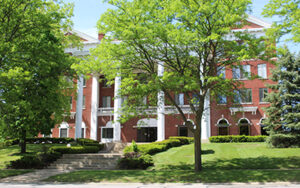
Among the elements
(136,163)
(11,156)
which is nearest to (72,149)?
(11,156)

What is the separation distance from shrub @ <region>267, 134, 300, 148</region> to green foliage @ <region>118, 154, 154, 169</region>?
36.5 feet

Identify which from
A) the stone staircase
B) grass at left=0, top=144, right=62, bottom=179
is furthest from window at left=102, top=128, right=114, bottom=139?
the stone staircase

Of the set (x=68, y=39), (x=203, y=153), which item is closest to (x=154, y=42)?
(x=203, y=153)

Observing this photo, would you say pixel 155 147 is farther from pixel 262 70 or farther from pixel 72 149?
pixel 262 70

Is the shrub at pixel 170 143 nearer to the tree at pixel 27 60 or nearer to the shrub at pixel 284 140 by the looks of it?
the shrub at pixel 284 140

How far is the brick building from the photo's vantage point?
34.6 metres

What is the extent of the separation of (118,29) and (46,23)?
19.0ft

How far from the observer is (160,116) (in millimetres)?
34344

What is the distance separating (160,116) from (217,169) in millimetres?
17207

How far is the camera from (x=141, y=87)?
1496 cm

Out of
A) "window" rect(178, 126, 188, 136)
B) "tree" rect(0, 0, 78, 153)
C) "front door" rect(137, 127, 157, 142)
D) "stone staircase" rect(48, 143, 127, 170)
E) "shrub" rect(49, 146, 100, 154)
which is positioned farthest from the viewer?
"front door" rect(137, 127, 157, 142)

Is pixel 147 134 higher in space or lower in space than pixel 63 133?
lower

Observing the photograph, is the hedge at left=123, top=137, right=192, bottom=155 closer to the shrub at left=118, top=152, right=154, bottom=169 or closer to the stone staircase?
the shrub at left=118, top=152, right=154, bottom=169

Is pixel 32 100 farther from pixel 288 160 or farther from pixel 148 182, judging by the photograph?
pixel 288 160
